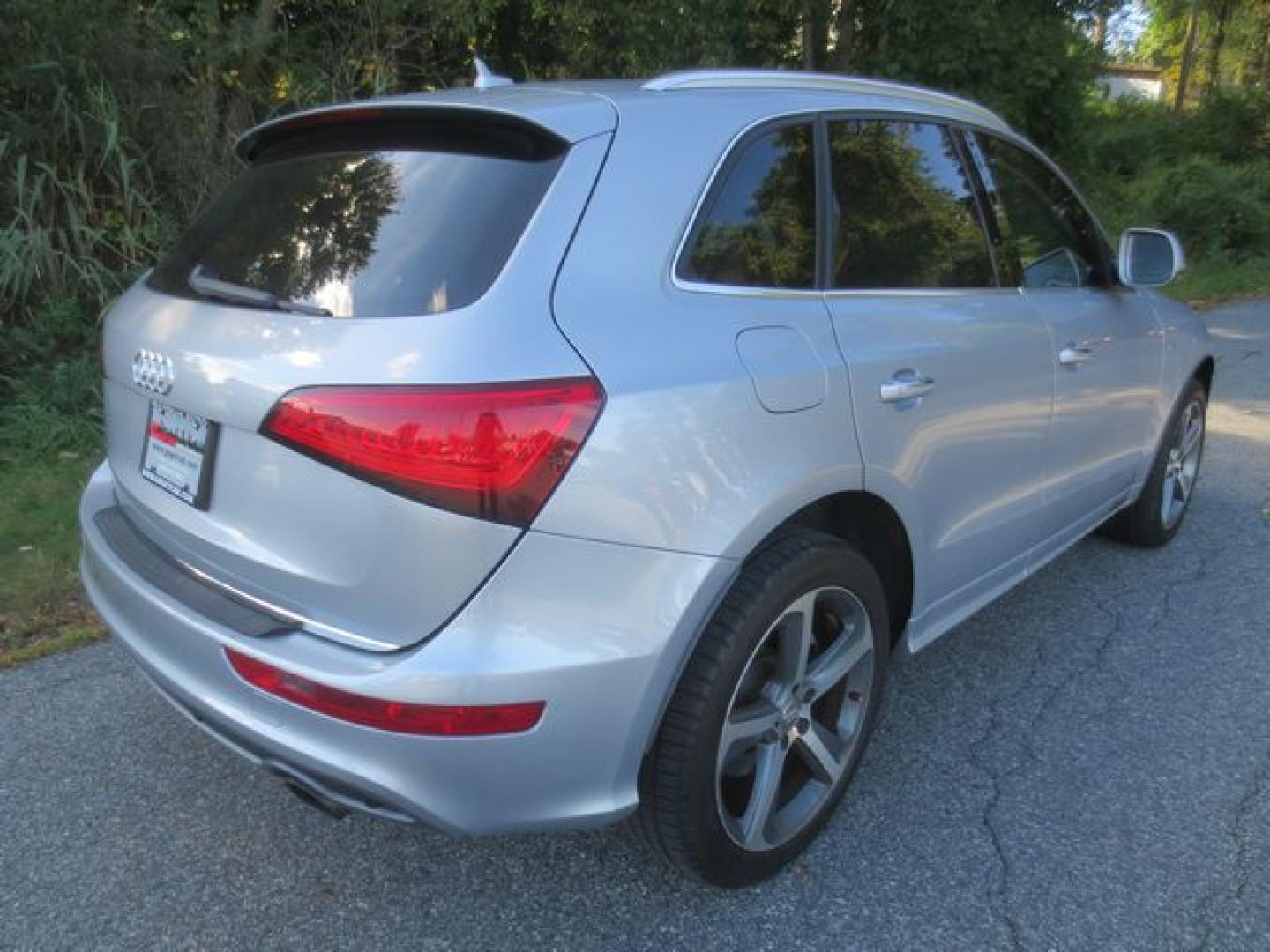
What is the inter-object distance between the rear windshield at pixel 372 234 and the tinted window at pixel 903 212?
2.92ft

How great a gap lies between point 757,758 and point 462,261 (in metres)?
1.28

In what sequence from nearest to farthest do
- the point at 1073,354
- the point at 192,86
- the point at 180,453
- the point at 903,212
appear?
1. the point at 180,453
2. the point at 903,212
3. the point at 1073,354
4. the point at 192,86

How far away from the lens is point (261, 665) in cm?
193

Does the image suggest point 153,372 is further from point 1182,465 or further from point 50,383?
point 50,383

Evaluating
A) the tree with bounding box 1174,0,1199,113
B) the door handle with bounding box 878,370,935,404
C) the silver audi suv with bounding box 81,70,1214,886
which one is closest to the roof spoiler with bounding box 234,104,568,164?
the silver audi suv with bounding box 81,70,1214,886

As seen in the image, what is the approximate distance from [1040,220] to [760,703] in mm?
2062

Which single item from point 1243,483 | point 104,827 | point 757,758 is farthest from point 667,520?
point 1243,483

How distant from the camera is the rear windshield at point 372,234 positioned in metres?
1.92

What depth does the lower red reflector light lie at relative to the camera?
71.4 inches

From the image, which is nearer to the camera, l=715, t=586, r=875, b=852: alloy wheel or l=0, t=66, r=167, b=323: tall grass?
l=715, t=586, r=875, b=852: alloy wheel

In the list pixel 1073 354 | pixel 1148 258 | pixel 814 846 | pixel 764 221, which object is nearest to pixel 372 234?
pixel 764 221

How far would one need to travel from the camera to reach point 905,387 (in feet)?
8.20

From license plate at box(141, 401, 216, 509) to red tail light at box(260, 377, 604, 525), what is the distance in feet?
1.43

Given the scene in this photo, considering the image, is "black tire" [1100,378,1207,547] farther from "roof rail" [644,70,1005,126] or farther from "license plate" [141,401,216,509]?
"license plate" [141,401,216,509]
